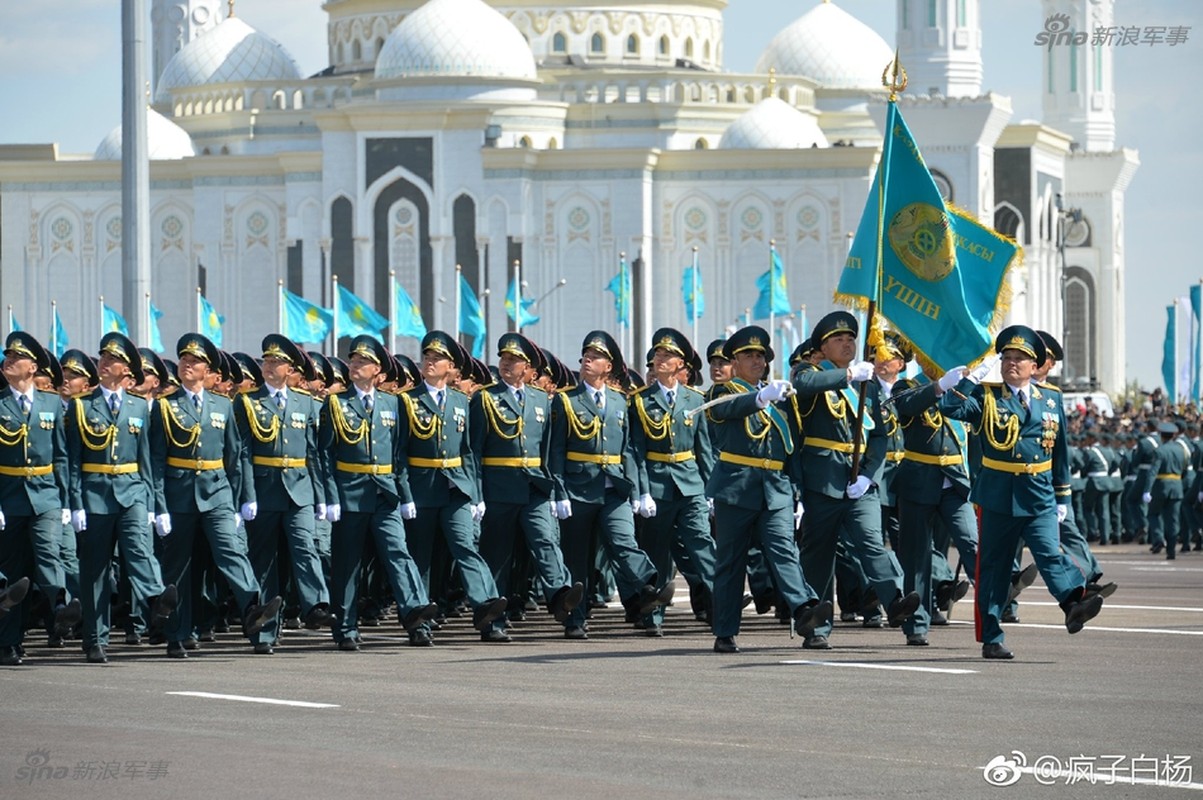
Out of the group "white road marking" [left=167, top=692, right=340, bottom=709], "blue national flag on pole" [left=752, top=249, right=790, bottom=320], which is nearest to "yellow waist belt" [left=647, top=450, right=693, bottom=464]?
"white road marking" [left=167, top=692, right=340, bottom=709]

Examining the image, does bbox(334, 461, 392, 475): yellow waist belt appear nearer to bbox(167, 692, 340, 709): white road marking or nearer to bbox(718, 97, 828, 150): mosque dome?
bbox(167, 692, 340, 709): white road marking

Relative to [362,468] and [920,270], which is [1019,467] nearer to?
[920,270]

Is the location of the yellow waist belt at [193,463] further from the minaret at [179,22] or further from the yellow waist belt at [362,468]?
the minaret at [179,22]

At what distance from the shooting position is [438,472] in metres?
14.1

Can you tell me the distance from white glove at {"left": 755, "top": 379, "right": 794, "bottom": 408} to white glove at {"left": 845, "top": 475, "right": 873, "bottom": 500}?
0.63m

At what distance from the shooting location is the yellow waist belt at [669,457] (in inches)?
570

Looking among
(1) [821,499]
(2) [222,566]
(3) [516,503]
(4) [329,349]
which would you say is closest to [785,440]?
(1) [821,499]

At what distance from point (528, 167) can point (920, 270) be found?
49304mm

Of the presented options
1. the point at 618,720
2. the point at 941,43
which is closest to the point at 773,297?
the point at 941,43

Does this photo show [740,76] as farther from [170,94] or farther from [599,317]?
[170,94]

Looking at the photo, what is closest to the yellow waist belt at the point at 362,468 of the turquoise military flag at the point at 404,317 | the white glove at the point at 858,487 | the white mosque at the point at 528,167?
the white glove at the point at 858,487

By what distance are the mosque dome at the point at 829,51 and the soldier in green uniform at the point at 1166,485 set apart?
46086 millimetres

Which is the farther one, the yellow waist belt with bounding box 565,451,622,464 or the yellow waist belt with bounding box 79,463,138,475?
the yellow waist belt with bounding box 565,451,622,464

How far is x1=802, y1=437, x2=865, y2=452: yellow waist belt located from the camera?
13.1 m
